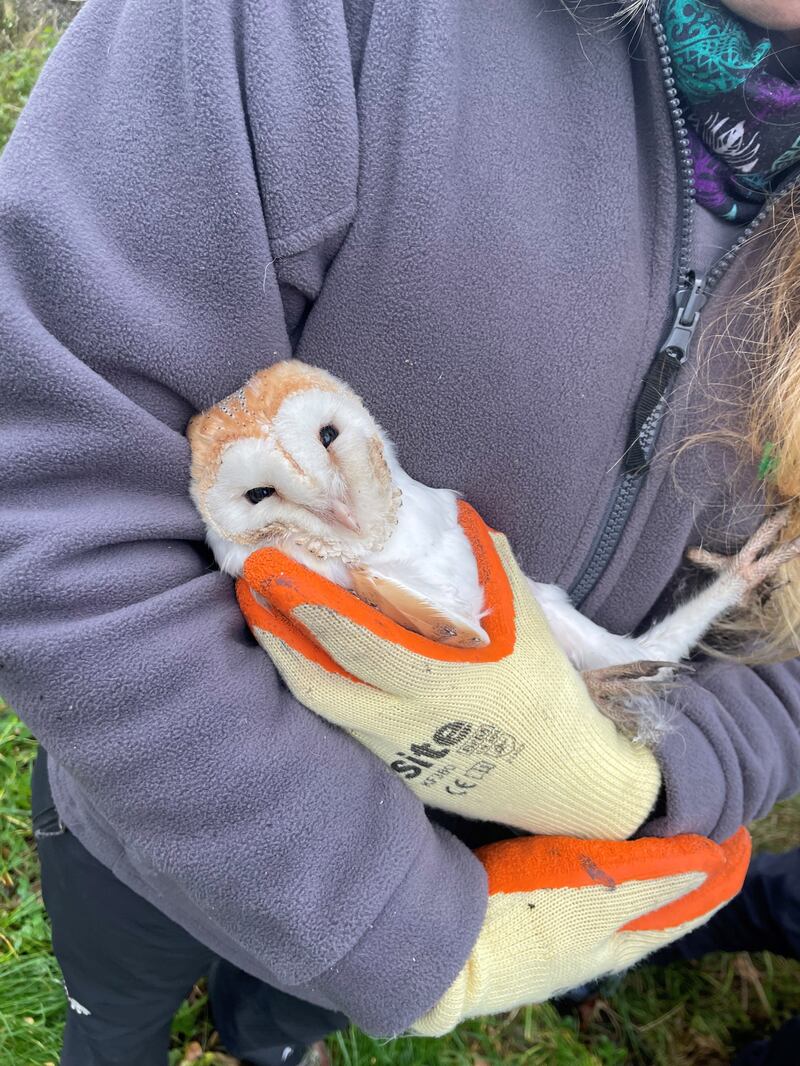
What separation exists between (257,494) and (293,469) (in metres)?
0.06

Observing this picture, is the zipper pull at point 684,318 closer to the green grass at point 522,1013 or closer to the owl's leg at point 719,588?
the owl's leg at point 719,588

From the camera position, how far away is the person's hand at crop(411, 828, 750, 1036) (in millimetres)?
903

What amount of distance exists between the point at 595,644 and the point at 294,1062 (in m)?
1.19

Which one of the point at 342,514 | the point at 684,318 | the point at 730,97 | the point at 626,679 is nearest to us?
the point at 730,97

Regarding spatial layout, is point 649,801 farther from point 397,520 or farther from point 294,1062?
point 294,1062

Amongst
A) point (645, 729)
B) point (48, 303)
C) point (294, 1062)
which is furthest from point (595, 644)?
point (294, 1062)

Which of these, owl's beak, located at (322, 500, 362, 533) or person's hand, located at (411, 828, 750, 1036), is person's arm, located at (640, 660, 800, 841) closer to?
person's hand, located at (411, 828, 750, 1036)

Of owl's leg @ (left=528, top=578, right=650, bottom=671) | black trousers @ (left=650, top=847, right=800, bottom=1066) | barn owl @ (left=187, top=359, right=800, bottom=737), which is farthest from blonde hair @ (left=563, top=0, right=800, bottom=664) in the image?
black trousers @ (left=650, top=847, right=800, bottom=1066)

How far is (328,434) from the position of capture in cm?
92

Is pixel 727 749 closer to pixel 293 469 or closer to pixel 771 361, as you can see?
pixel 771 361

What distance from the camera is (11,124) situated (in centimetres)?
192

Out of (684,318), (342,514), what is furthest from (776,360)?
(342,514)

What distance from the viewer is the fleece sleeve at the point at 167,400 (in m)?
0.65

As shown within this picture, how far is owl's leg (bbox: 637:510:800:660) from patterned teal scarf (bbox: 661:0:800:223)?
1.46ft
